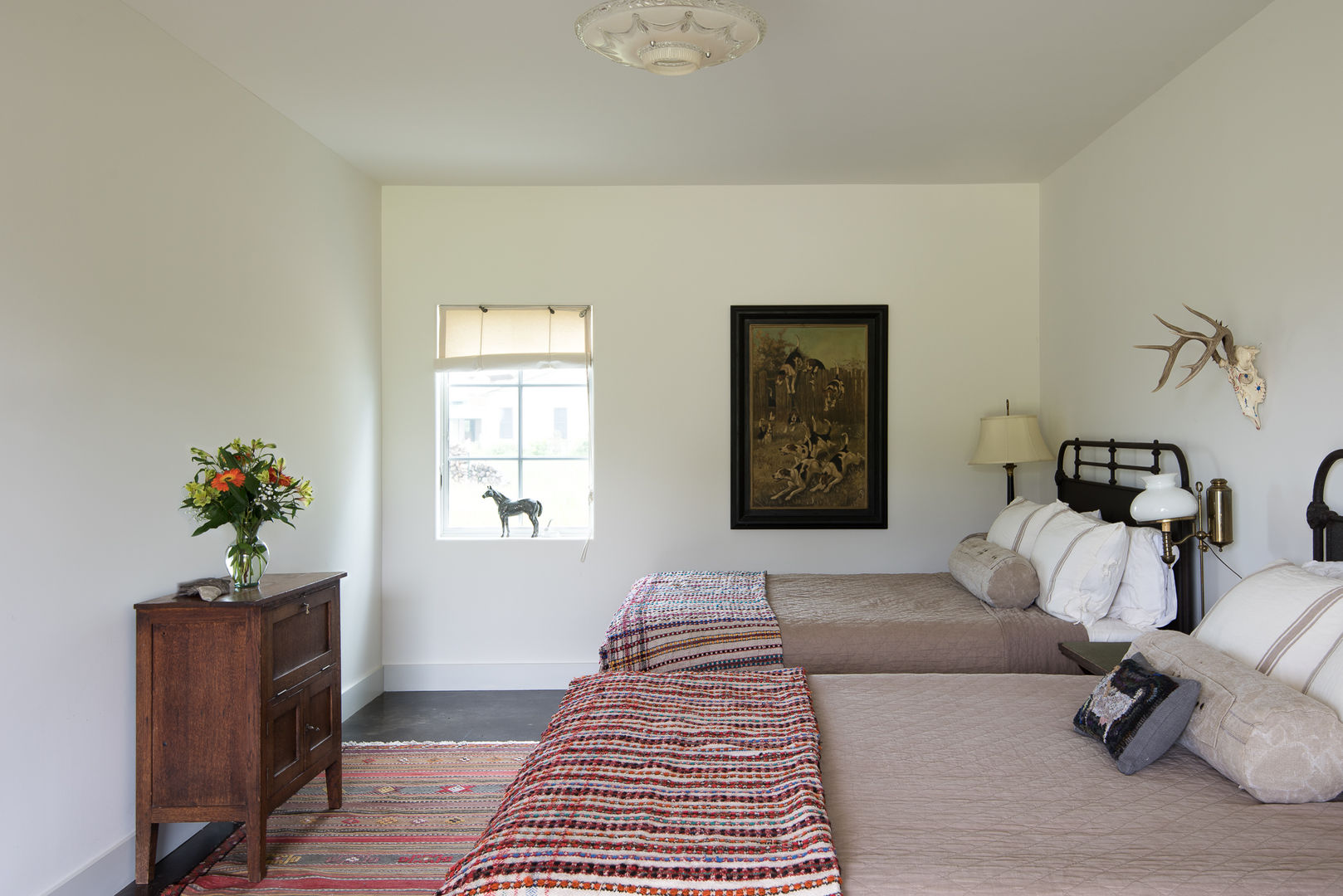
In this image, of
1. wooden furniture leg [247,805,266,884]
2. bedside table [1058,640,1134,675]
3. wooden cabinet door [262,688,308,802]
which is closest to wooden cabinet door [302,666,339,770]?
wooden cabinet door [262,688,308,802]

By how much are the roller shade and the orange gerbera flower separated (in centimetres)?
215

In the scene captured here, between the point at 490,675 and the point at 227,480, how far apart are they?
2.38 metres

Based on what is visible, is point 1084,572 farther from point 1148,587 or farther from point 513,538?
point 513,538

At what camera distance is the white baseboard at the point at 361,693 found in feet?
14.1

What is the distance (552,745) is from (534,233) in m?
3.37

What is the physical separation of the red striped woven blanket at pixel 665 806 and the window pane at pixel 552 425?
260 cm

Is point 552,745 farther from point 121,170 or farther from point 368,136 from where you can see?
point 368,136

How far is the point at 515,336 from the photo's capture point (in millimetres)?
4824

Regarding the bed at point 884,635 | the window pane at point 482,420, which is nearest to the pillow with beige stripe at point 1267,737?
the bed at point 884,635

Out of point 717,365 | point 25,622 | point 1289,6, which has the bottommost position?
point 25,622

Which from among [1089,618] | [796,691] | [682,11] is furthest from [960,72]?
[796,691]

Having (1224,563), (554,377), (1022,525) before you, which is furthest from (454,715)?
(1224,563)

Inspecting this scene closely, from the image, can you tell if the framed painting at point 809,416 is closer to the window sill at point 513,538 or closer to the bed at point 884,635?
the window sill at point 513,538

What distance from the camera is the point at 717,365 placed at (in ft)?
15.7
